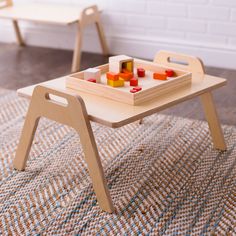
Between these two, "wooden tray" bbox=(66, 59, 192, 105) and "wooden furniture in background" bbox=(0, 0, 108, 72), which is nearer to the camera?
"wooden tray" bbox=(66, 59, 192, 105)

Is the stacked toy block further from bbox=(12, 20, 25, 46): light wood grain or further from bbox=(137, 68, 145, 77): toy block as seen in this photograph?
A: bbox=(12, 20, 25, 46): light wood grain

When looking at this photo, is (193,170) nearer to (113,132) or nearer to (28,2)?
(113,132)

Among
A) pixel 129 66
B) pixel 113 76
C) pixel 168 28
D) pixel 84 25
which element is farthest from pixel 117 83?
pixel 168 28

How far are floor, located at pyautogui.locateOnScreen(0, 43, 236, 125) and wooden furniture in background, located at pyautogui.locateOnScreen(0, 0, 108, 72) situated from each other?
135 mm

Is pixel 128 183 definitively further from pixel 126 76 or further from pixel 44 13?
pixel 44 13

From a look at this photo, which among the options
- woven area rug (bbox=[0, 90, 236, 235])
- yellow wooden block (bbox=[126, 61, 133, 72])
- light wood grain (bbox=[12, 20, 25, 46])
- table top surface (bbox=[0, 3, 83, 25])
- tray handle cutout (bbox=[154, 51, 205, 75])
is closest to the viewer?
woven area rug (bbox=[0, 90, 236, 235])

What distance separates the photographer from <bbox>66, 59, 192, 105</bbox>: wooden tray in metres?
1.50

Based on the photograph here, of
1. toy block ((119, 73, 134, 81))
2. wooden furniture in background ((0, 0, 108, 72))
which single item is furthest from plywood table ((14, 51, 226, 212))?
wooden furniture in background ((0, 0, 108, 72))

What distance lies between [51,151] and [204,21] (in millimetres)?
1337

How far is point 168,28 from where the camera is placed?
2.84m

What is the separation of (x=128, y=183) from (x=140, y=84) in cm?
33

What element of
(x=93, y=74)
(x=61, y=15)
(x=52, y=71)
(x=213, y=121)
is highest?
(x=93, y=74)

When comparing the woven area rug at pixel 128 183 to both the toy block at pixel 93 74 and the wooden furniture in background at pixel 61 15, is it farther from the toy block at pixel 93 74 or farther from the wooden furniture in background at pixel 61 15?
the wooden furniture in background at pixel 61 15

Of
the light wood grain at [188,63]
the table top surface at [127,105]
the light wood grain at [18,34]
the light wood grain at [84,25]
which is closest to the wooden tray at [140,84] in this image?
the table top surface at [127,105]
